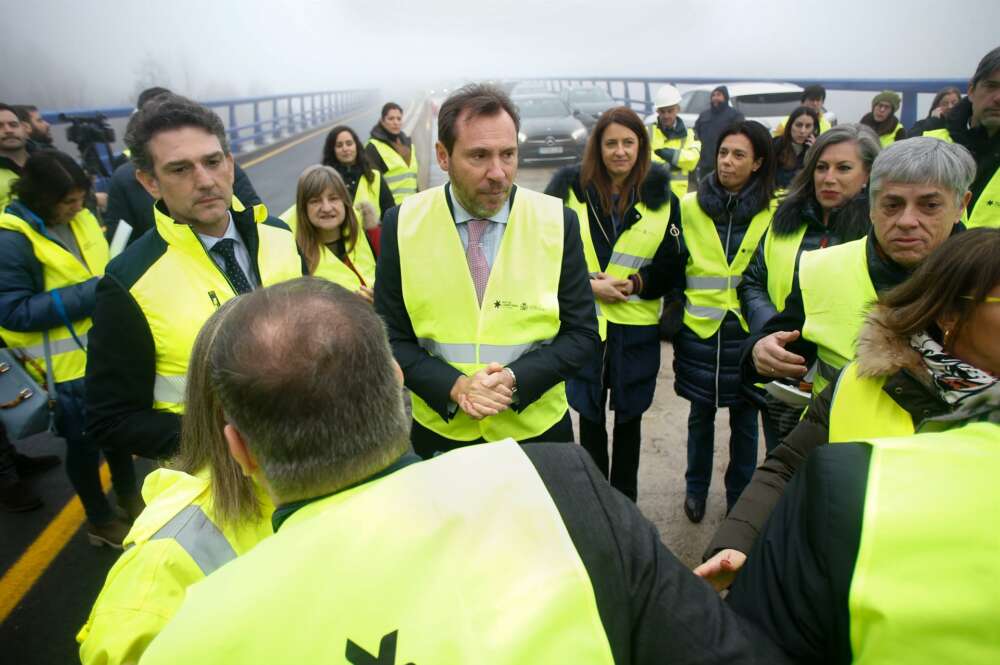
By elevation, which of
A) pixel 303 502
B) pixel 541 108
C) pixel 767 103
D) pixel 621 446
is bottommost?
pixel 621 446

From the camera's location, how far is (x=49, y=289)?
110 inches

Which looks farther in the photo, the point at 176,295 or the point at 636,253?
the point at 636,253

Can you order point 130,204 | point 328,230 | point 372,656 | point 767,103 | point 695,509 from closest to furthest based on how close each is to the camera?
point 372,656, point 695,509, point 130,204, point 328,230, point 767,103

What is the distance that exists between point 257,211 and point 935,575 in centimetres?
220

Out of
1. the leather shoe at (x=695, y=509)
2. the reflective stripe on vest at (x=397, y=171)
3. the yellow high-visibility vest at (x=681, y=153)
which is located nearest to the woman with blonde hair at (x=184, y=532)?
the leather shoe at (x=695, y=509)

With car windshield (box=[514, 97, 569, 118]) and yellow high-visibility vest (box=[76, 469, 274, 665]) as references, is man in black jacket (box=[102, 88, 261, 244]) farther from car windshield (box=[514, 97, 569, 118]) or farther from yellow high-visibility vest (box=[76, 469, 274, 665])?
car windshield (box=[514, 97, 569, 118])

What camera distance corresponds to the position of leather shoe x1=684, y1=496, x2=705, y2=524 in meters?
3.15

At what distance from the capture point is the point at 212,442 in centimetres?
110

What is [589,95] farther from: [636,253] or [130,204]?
[636,253]

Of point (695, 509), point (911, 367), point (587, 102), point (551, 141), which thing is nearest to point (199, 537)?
point (911, 367)

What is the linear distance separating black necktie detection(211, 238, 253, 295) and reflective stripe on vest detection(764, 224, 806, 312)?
208 cm

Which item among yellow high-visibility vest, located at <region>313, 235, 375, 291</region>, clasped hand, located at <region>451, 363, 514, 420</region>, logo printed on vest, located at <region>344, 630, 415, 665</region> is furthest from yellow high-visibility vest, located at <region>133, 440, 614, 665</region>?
yellow high-visibility vest, located at <region>313, 235, 375, 291</region>

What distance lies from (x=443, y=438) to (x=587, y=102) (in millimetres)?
17315

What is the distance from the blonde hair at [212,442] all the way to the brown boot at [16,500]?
126 inches
